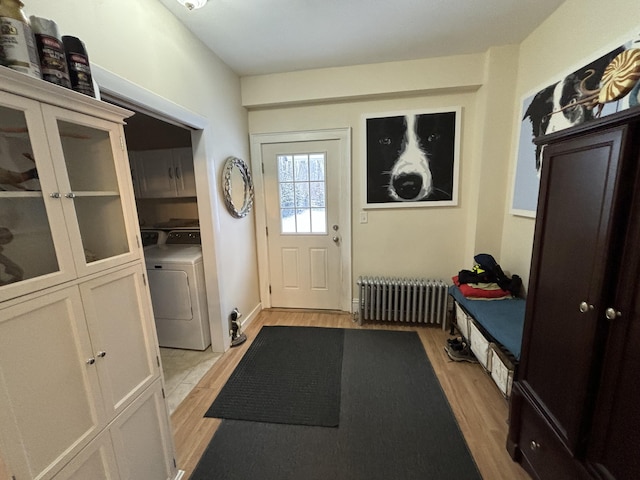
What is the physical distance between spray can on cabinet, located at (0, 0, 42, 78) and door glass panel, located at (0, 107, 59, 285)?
6.2 inches

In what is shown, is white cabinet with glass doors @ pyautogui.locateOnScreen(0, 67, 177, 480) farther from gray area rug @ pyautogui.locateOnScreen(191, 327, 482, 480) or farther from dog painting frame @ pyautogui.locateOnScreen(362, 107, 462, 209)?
dog painting frame @ pyautogui.locateOnScreen(362, 107, 462, 209)

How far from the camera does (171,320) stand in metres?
2.44

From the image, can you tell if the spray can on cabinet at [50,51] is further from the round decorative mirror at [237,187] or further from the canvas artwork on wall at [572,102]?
the canvas artwork on wall at [572,102]

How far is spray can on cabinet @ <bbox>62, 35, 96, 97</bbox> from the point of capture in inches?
36.7

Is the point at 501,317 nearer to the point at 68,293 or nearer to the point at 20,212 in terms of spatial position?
the point at 68,293

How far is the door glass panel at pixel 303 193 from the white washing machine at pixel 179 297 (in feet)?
3.57

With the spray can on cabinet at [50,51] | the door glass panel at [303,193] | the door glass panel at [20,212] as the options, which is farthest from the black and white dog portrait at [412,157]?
the door glass panel at [20,212]

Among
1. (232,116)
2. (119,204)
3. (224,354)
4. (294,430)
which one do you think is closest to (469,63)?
(232,116)

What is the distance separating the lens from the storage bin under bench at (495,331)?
5.24ft

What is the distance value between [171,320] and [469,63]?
3650mm

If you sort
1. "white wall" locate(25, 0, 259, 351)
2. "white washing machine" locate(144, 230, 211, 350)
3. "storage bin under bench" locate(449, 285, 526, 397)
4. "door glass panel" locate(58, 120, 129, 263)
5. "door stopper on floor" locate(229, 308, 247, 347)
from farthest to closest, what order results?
"door stopper on floor" locate(229, 308, 247, 347), "white washing machine" locate(144, 230, 211, 350), "storage bin under bench" locate(449, 285, 526, 397), "white wall" locate(25, 0, 259, 351), "door glass panel" locate(58, 120, 129, 263)

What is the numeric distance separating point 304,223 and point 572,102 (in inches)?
94.9

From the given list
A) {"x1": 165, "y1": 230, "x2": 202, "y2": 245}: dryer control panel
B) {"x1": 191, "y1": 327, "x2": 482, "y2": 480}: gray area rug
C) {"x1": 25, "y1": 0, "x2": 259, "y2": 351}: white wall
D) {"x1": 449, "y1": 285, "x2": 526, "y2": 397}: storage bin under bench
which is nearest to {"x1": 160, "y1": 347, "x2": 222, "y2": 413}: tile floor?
{"x1": 25, "y1": 0, "x2": 259, "y2": 351}: white wall

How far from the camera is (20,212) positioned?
83cm
